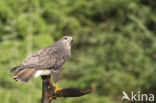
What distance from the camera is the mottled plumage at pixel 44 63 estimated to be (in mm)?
3104

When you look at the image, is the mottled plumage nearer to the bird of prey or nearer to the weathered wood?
the bird of prey

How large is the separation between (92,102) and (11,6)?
2583mm

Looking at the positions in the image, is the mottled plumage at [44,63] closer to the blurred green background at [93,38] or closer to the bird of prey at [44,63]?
the bird of prey at [44,63]

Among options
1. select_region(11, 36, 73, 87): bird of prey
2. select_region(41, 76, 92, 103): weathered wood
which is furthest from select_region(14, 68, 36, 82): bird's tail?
select_region(41, 76, 92, 103): weathered wood

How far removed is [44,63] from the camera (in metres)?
3.37

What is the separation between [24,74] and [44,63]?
0.35m

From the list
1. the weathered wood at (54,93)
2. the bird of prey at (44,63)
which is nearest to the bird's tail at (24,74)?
the bird of prey at (44,63)

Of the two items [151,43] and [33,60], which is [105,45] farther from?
[33,60]

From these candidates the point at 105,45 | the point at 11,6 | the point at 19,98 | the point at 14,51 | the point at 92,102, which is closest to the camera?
the point at 19,98

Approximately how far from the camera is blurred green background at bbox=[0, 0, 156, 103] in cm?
652

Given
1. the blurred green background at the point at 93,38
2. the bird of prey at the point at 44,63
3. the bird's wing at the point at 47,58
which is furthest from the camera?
the blurred green background at the point at 93,38

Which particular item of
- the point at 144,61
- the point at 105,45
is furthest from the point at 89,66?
the point at 144,61

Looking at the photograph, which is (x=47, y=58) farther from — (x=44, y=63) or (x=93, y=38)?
(x=93, y=38)

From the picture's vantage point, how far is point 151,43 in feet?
24.7
